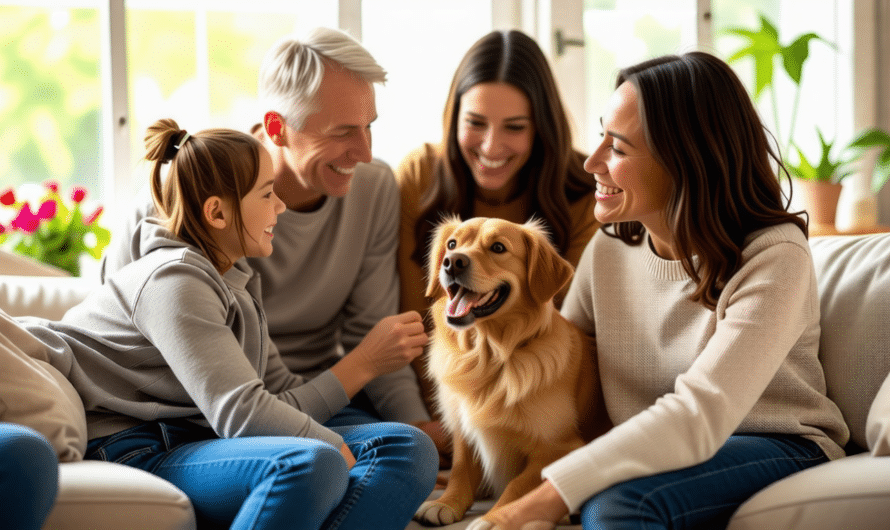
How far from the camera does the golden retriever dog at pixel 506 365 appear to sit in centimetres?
167

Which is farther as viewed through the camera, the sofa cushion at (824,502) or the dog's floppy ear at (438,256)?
the dog's floppy ear at (438,256)

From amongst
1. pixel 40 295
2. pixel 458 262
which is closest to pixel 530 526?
pixel 458 262

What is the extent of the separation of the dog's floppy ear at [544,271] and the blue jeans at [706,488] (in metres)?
0.47

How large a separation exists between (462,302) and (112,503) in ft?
2.52

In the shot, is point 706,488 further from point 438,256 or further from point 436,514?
point 438,256

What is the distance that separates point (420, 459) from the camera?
156 centimetres

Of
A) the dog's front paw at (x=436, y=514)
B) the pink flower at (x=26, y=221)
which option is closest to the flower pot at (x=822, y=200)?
the dog's front paw at (x=436, y=514)

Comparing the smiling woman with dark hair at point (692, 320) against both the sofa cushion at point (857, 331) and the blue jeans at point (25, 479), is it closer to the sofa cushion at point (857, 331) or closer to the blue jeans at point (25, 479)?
the sofa cushion at point (857, 331)

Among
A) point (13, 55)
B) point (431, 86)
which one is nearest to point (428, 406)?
point (431, 86)

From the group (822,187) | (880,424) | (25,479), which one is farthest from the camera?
(822,187)

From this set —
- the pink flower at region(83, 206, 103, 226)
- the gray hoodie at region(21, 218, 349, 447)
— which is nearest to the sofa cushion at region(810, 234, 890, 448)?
the gray hoodie at region(21, 218, 349, 447)

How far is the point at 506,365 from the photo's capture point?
1.71 meters

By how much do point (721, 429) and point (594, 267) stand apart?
58cm

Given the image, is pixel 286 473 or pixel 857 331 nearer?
pixel 286 473
